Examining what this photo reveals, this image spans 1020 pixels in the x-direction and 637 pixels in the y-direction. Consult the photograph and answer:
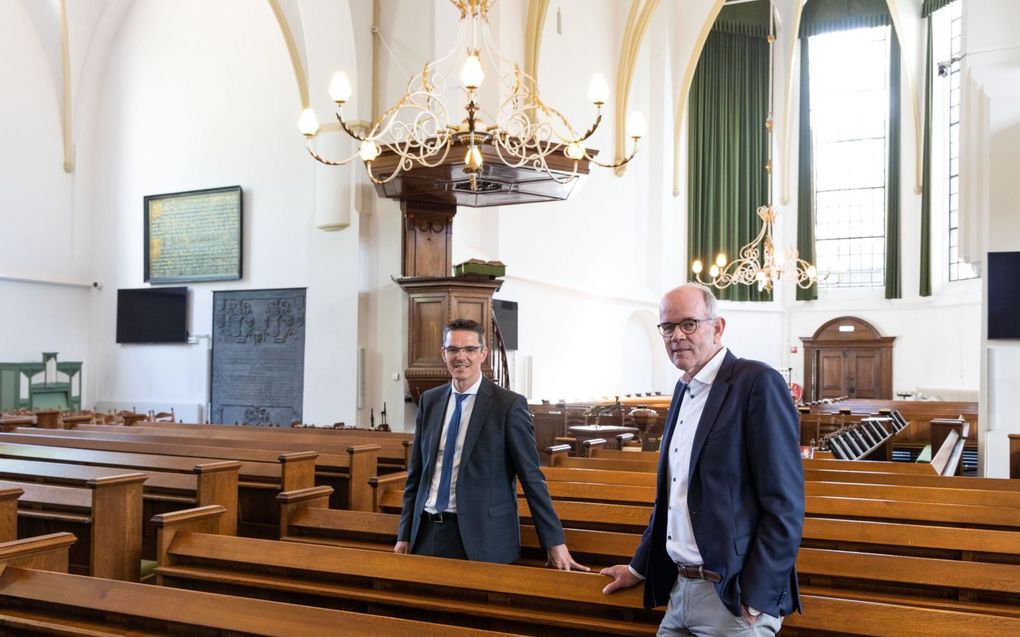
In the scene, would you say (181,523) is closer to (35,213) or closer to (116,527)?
(116,527)

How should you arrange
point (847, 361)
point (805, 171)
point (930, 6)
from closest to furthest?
point (930, 6), point (847, 361), point (805, 171)

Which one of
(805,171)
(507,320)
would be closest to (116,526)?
(507,320)

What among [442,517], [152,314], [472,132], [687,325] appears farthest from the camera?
[152,314]

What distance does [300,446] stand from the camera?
6078 millimetres

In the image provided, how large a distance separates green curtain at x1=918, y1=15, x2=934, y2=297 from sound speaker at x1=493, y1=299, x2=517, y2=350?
973 centimetres

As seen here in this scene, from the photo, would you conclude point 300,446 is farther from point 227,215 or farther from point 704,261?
point 704,261

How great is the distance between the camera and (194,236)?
11.2 meters

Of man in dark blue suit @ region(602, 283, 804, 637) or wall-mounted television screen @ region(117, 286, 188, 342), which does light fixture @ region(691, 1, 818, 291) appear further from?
man in dark blue suit @ region(602, 283, 804, 637)

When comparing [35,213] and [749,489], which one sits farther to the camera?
[35,213]

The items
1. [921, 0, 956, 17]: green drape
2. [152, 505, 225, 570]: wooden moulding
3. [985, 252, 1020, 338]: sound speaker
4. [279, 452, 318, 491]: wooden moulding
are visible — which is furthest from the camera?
[921, 0, 956, 17]: green drape

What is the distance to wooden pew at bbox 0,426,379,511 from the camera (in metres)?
4.59

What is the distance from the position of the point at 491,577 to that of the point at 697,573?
0.88m

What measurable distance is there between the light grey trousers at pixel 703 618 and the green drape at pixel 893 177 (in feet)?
55.5

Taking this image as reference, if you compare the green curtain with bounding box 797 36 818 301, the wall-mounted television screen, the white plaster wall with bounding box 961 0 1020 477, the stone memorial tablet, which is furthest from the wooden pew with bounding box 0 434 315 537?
the green curtain with bounding box 797 36 818 301
